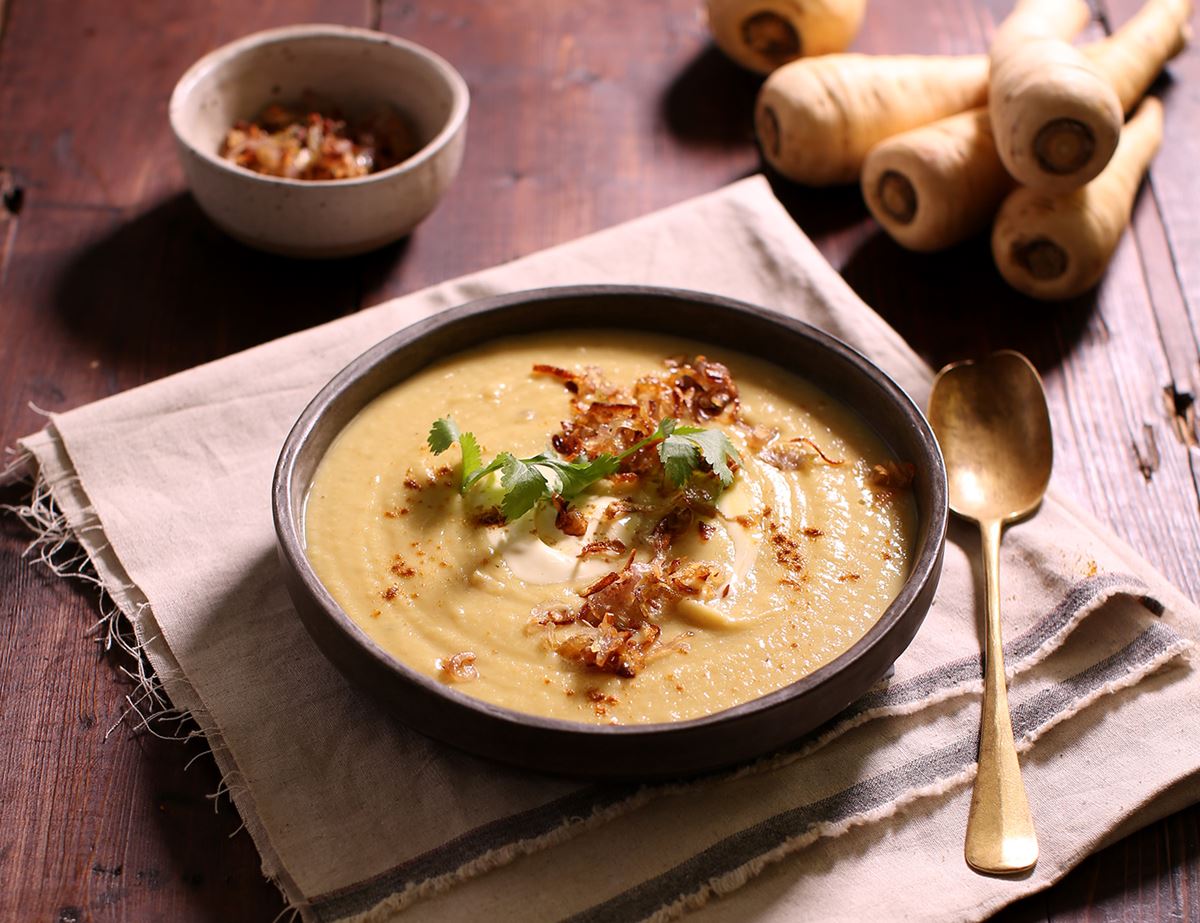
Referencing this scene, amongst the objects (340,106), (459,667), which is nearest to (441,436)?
(459,667)

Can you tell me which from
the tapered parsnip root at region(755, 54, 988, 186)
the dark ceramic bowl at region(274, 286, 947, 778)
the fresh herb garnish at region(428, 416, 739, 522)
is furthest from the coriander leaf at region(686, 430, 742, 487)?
the tapered parsnip root at region(755, 54, 988, 186)

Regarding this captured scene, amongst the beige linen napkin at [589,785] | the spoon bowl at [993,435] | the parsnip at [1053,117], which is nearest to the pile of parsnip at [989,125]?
the parsnip at [1053,117]

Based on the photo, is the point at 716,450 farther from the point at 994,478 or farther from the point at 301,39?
the point at 301,39

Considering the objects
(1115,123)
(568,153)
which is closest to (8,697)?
(568,153)

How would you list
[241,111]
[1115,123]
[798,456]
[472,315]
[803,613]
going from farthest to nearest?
[241,111] < [1115,123] < [472,315] < [798,456] < [803,613]

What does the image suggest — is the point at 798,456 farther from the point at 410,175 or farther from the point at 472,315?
the point at 410,175

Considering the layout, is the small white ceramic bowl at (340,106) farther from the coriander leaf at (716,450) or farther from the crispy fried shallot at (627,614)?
the crispy fried shallot at (627,614)
